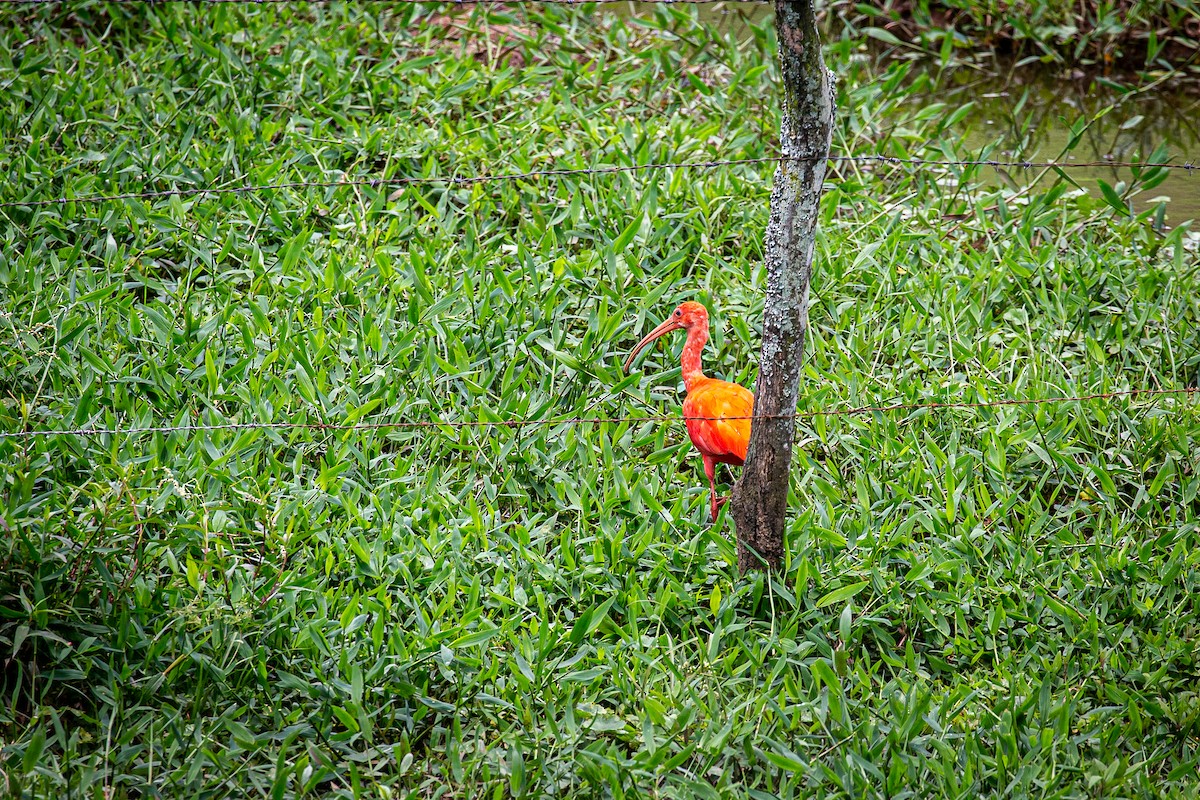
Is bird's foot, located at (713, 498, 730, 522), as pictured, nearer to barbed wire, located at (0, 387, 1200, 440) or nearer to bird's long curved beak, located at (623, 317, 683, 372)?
barbed wire, located at (0, 387, 1200, 440)

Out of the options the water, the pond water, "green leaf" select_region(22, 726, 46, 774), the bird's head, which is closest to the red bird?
the bird's head

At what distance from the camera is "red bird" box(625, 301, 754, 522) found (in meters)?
3.28

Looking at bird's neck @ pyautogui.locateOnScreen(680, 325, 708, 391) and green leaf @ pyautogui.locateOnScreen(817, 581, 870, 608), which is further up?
bird's neck @ pyautogui.locateOnScreen(680, 325, 708, 391)

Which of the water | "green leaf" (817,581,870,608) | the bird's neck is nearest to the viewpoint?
"green leaf" (817,581,870,608)

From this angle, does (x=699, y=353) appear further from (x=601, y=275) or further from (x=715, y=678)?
(x=715, y=678)

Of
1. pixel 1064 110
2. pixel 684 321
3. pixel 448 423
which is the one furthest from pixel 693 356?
pixel 1064 110

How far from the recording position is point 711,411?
3.34m

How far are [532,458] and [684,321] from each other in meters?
0.68

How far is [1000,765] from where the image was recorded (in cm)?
258

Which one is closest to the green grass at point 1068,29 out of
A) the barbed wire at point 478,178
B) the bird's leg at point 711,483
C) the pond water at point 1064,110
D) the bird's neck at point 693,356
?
the pond water at point 1064,110

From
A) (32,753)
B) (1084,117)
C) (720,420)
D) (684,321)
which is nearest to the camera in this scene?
(32,753)

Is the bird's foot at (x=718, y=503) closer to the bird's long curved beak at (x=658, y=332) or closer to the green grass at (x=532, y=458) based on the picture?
the green grass at (x=532, y=458)

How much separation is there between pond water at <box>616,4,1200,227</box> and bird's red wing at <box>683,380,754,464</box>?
98.2 inches

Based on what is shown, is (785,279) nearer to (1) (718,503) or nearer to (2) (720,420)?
(2) (720,420)
